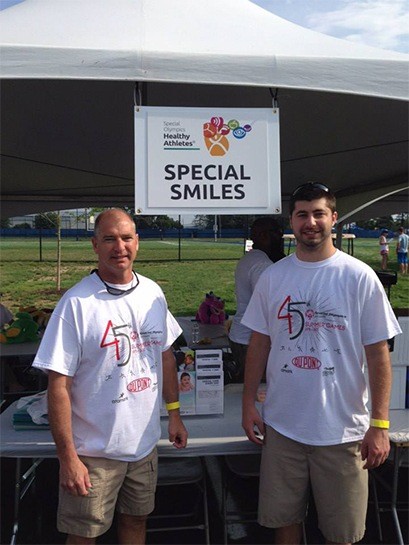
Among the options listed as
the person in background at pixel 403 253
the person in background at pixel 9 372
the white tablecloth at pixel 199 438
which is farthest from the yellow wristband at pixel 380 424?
the person in background at pixel 403 253

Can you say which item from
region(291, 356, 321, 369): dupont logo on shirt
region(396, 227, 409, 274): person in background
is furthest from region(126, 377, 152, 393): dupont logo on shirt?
region(396, 227, 409, 274): person in background

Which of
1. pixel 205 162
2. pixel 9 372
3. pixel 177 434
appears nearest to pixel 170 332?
pixel 177 434

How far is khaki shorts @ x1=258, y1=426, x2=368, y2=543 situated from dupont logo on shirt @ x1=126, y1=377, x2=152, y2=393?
463 millimetres

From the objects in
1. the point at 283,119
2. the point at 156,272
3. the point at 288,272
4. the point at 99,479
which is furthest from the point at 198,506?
the point at 156,272

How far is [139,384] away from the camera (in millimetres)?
1804

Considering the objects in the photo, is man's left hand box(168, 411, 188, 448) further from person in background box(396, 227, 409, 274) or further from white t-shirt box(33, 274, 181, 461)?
person in background box(396, 227, 409, 274)

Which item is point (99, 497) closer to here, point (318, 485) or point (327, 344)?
point (318, 485)

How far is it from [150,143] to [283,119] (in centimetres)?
215

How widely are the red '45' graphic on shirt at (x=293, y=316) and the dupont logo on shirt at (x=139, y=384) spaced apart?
0.51 metres

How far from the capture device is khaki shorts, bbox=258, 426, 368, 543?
179cm

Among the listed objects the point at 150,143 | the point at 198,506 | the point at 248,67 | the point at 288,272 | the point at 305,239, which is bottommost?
the point at 198,506

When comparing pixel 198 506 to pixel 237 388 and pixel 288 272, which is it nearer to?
pixel 237 388

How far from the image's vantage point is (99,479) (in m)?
1.75

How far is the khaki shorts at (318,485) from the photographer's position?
1.79 metres
